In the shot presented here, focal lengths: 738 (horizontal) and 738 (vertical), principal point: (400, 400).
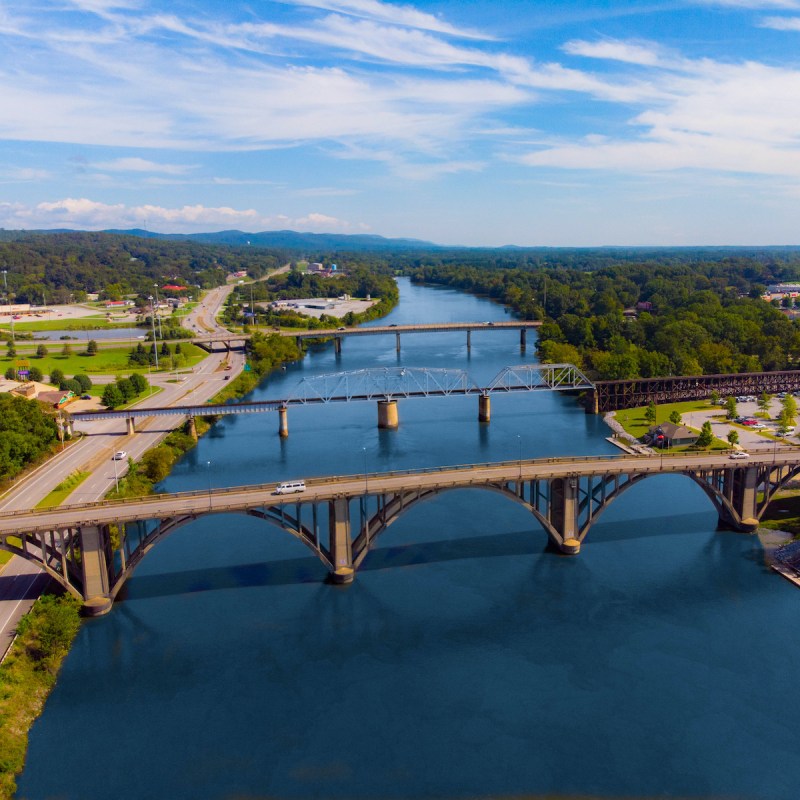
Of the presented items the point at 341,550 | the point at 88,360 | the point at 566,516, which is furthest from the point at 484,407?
the point at 88,360

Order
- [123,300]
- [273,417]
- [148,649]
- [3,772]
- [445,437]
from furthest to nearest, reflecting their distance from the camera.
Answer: [123,300]
[273,417]
[445,437]
[148,649]
[3,772]

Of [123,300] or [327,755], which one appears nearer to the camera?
[327,755]

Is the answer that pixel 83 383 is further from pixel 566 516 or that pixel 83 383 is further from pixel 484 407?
pixel 566 516

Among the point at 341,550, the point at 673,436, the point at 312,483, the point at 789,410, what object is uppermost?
the point at 312,483

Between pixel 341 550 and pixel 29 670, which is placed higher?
pixel 341 550

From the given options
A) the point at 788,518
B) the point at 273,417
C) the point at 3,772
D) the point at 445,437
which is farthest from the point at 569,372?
the point at 3,772

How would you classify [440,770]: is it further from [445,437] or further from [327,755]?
[445,437]
